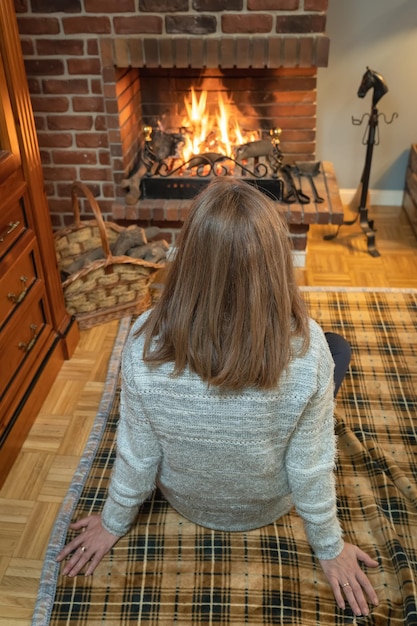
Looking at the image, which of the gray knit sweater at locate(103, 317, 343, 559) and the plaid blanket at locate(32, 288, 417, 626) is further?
the plaid blanket at locate(32, 288, 417, 626)

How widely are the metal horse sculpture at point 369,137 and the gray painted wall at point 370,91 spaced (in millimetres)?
75

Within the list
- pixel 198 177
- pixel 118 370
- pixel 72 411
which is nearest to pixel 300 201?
pixel 198 177

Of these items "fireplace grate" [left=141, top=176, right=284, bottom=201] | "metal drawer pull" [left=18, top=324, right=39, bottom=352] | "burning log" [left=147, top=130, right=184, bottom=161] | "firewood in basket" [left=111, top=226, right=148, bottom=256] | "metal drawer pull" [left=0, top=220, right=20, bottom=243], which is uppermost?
"metal drawer pull" [left=0, top=220, right=20, bottom=243]

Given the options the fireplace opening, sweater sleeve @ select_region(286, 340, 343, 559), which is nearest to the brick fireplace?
the fireplace opening

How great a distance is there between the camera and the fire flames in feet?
9.46

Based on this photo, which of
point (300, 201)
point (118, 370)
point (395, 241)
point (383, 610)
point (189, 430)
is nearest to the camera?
point (189, 430)

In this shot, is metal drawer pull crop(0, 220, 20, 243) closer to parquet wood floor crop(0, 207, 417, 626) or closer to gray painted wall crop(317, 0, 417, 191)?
parquet wood floor crop(0, 207, 417, 626)

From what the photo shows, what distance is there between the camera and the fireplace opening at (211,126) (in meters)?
2.73

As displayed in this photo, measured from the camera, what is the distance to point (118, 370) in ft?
6.96

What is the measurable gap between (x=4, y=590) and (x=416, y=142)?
2909 millimetres

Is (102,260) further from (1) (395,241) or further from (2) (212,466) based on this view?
(1) (395,241)

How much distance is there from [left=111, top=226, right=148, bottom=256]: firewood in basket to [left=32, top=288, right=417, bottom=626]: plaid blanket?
96 cm

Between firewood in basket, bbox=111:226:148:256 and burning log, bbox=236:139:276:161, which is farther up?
burning log, bbox=236:139:276:161

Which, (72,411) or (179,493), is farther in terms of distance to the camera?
(72,411)
